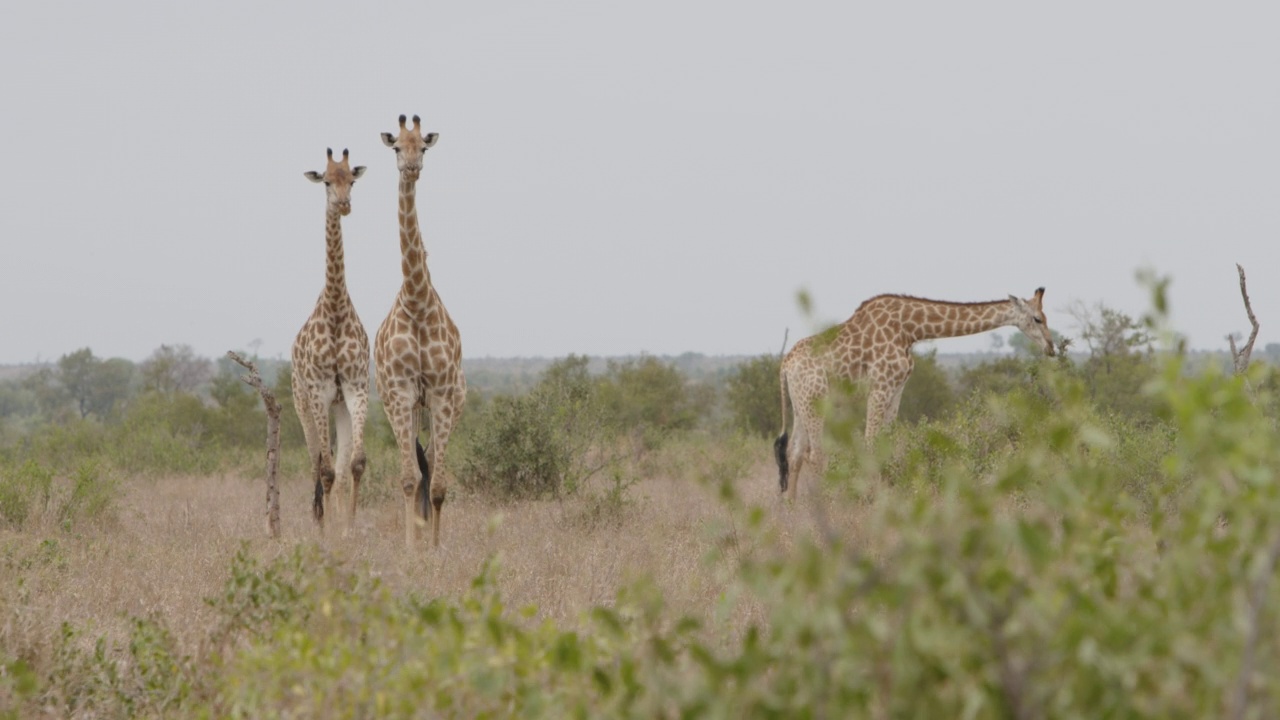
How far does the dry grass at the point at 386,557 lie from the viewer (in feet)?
15.8

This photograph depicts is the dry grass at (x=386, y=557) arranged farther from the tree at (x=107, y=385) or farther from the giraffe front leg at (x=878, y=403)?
the tree at (x=107, y=385)

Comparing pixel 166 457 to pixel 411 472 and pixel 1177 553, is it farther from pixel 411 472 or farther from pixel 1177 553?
pixel 1177 553

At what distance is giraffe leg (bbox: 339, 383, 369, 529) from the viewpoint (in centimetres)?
805

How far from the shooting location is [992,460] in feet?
29.1

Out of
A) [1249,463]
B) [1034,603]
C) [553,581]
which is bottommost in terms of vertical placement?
[553,581]

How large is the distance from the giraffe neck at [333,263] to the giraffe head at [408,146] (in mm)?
847

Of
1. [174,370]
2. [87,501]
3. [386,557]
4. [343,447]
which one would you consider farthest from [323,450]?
[174,370]

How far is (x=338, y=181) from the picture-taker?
8148 mm

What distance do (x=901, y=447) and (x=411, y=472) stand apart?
4437mm

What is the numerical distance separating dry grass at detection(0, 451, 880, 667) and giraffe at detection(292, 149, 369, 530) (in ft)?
1.56

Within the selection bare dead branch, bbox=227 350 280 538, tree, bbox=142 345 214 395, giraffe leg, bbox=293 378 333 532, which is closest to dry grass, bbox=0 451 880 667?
bare dead branch, bbox=227 350 280 538

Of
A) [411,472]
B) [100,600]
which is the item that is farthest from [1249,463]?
[411,472]

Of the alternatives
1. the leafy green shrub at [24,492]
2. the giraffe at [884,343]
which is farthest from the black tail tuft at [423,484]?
the giraffe at [884,343]

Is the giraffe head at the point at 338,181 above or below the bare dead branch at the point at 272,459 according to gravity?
above
